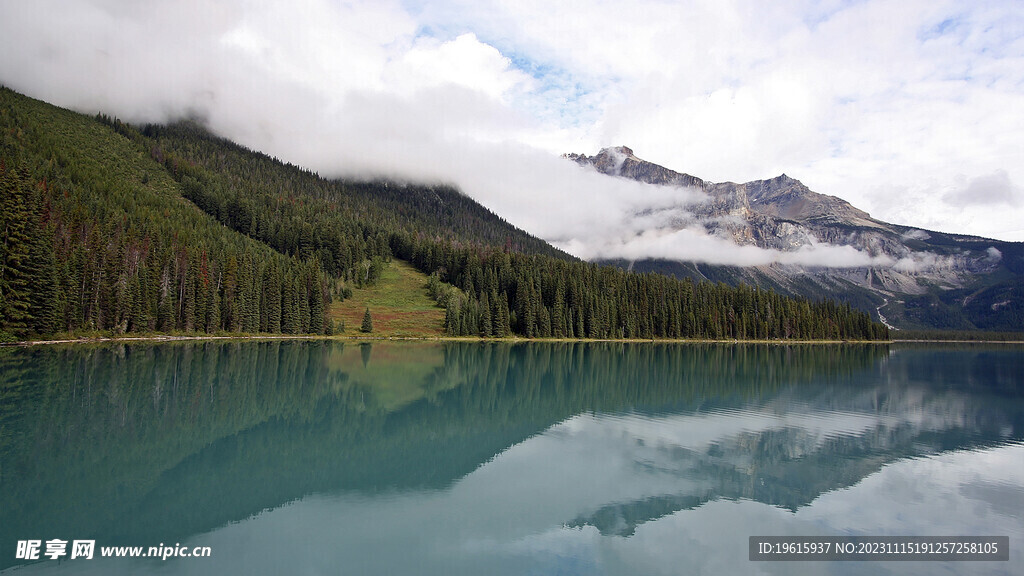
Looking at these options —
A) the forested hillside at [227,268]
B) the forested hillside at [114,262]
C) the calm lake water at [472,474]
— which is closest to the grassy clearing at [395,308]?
the forested hillside at [227,268]

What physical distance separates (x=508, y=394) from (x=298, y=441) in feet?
67.1

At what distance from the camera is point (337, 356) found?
2739 inches

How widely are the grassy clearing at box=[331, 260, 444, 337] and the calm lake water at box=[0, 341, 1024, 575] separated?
246 feet

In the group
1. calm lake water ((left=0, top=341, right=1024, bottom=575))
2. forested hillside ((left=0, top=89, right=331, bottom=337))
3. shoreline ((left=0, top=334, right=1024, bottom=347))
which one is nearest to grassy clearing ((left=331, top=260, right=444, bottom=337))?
shoreline ((left=0, top=334, right=1024, bottom=347))

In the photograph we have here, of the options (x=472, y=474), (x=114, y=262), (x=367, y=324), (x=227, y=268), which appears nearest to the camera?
(x=472, y=474)

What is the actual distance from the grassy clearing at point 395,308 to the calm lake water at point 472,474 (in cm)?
7511

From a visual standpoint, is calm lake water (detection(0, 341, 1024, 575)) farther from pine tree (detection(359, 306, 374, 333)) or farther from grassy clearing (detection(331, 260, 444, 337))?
grassy clearing (detection(331, 260, 444, 337))

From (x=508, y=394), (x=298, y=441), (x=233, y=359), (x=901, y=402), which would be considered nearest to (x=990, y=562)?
(x=298, y=441)

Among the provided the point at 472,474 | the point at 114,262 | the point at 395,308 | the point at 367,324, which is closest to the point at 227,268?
the point at 114,262

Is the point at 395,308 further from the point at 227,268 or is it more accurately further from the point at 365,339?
the point at 227,268

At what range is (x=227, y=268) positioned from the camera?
3996 inches

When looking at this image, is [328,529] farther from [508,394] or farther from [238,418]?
[508,394]

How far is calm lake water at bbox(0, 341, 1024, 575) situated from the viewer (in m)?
14.0

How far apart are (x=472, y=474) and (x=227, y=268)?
97.5m
